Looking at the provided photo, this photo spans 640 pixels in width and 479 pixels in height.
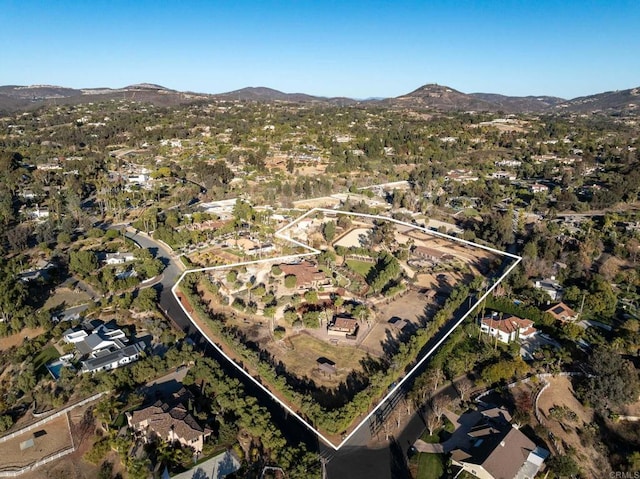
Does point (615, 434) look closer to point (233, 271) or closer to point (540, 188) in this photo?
point (233, 271)

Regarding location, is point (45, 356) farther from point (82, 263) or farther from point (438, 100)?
point (438, 100)

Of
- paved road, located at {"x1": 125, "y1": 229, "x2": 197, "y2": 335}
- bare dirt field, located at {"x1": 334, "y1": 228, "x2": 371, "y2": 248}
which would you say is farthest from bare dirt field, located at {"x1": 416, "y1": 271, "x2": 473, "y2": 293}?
paved road, located at {"x1": 125, "y1": 229, "x2": 197, "y2": 335}

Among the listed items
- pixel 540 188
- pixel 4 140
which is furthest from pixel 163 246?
pixel 4 140

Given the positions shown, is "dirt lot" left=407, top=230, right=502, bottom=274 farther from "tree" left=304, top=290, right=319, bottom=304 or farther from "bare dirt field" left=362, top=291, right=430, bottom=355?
"tree" left=304, top=290, right=319, bottom=304

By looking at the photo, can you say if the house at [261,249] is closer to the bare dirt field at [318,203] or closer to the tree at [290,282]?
the tree at [290,282]

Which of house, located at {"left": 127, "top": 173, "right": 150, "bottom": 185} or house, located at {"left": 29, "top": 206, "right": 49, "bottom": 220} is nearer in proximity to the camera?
house, located at {"left": 29, "top": 206, "right": 49, "bottom": 220}

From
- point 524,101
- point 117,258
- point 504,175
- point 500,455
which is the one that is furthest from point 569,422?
point 524,101
